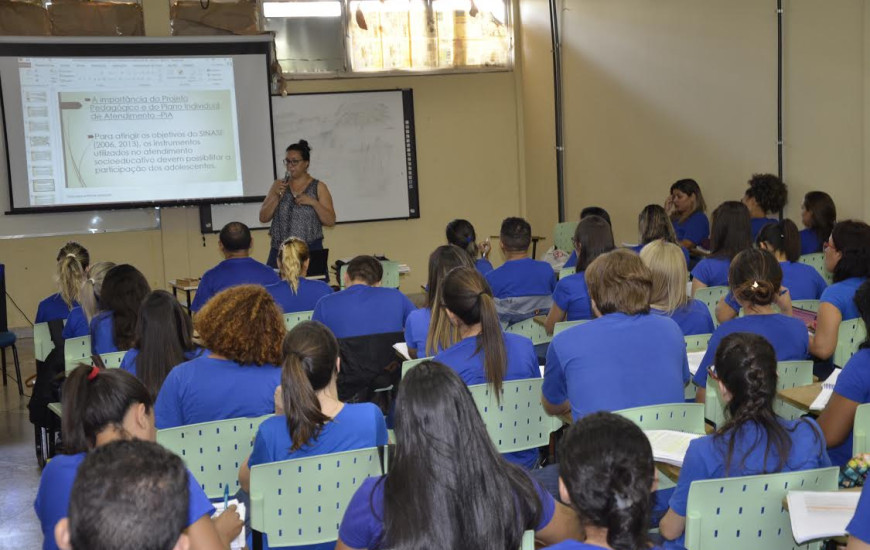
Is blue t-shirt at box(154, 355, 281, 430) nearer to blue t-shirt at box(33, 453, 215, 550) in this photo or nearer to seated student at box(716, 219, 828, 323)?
blue t-shirt at box(33, 453, 215, 550)

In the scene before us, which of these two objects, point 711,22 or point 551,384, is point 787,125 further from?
point 551,384

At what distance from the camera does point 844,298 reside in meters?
4.31

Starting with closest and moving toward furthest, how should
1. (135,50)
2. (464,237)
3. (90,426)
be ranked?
1. (90,426)
2. (464,237)
3. (135,50)

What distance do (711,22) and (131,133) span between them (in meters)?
5.24

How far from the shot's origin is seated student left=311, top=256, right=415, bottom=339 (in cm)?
502

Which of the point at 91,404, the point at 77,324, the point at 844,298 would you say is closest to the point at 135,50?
the point at 77,324

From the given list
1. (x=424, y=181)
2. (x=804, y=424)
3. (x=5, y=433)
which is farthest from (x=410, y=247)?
(x=804, y=424)

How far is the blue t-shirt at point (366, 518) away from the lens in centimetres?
215

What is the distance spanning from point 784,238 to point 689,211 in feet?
9.06

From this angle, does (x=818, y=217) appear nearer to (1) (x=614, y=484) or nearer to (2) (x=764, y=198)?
(2) (x=764, y=198)

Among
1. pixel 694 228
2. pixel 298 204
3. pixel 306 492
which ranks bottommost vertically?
pixel 306 492

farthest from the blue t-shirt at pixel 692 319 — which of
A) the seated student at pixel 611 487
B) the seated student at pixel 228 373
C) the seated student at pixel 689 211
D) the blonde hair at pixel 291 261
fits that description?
the seated student at pixel 689 211

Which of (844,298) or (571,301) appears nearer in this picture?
(844,298)

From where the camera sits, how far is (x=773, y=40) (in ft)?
23.6
